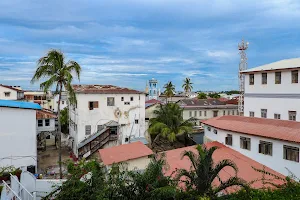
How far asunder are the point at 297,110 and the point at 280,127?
15.1 ft

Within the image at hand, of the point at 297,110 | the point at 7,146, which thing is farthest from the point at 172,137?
the point at 7,146

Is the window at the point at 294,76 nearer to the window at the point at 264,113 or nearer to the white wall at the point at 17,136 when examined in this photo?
the window at the point at 264,113

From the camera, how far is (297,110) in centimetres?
1980

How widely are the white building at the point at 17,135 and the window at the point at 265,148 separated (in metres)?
16.7

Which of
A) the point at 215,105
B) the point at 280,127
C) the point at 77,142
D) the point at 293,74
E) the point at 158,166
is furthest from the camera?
the point at 215,105

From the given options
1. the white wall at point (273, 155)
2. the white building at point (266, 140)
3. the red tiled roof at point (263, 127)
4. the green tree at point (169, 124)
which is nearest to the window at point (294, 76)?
the red tiled roof at point (263, 127)

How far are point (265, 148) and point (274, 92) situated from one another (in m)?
7.08

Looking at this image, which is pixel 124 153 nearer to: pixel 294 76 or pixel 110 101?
pixel 110 101

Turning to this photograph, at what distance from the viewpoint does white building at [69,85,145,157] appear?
86.5 feet

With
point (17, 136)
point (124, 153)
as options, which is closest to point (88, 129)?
point (17, 136)

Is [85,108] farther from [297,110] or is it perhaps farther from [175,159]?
[297,110]

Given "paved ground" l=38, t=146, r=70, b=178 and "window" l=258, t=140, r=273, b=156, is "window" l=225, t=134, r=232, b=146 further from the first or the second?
"paved ground" l=38, t=146, r=70, b=178

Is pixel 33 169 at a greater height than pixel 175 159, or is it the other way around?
pixel 175 159

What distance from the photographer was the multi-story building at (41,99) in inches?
2463
